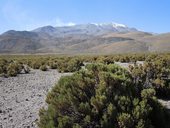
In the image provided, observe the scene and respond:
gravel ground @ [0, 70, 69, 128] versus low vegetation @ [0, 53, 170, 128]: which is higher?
low vegetation @ [0, 53, 170, 128]

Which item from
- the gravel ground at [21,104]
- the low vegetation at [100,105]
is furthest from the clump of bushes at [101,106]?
the gravel ground at [21,104]

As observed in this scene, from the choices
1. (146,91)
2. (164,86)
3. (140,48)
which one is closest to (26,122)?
(146,91)

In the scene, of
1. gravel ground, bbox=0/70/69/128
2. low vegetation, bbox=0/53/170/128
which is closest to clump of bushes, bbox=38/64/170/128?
low vegetation, bbox=0/53/170/128

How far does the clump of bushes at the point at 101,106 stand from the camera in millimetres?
7750

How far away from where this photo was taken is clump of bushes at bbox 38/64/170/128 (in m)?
7.75

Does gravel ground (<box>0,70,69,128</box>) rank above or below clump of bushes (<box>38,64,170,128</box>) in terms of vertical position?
below

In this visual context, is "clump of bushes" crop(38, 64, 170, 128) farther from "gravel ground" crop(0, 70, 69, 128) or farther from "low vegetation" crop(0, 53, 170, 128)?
"gravel ground" crop(0, 70, 69, 128)

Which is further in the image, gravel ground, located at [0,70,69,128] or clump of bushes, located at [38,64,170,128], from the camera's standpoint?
gravel ground, located at [0,70,69,128]

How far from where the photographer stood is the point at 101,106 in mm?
7992

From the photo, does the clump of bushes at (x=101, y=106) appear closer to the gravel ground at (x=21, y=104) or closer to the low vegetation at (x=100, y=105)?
the low vegetation at (x=100, y=105)

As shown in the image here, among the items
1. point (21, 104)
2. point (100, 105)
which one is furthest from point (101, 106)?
point (21, 104)

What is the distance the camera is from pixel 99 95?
8.17m

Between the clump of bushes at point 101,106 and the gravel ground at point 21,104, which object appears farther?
the gravel ground at point 21,104

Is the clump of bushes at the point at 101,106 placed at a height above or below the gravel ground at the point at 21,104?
above
